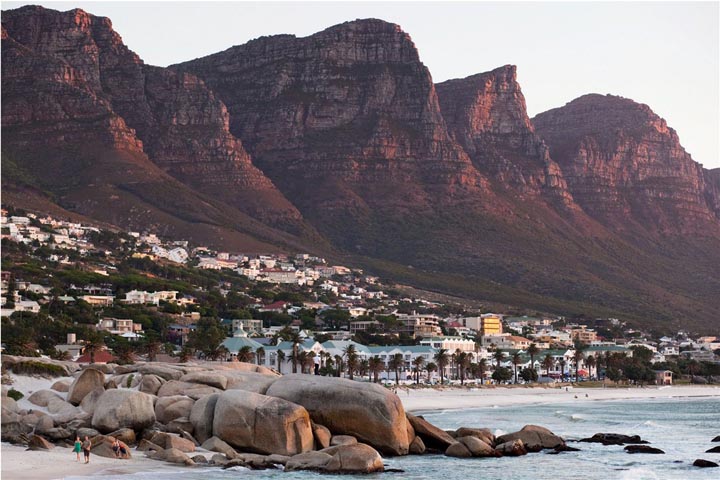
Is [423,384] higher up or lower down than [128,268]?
lower down

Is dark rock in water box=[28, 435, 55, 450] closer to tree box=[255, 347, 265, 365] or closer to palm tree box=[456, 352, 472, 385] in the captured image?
tree box=[255, 347, 265, 365]

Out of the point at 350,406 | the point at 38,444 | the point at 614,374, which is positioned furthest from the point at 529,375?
the point at 38,444

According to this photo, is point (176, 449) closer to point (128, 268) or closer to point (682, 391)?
point (682, 391)

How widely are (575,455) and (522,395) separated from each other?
67.0 meters

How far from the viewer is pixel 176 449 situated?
48.4m

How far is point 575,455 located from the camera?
59219mm

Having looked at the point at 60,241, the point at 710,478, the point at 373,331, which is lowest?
the point at 710,478

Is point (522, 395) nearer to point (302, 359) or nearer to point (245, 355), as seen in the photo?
point (302, 359)

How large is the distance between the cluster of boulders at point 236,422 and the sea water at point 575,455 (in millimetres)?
1034

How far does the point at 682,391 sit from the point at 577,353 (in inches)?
565

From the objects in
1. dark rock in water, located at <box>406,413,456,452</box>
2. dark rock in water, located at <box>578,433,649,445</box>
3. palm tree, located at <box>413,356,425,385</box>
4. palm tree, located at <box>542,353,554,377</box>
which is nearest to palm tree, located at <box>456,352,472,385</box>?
palm tree, located at <box>413,356,425,385</box>

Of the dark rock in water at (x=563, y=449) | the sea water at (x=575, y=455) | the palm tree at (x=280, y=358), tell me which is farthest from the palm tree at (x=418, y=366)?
the dark rock in water at (x=563, y=449)

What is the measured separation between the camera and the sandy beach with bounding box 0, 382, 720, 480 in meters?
43.6

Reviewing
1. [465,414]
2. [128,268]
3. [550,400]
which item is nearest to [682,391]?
[550,400]
